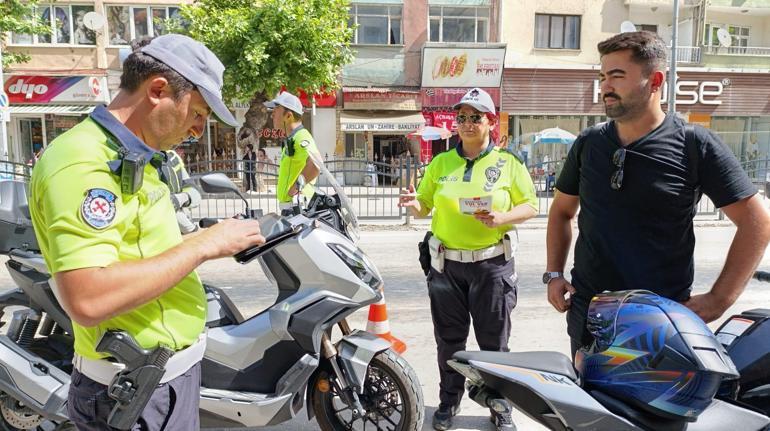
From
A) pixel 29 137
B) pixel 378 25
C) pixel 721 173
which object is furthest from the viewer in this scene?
pixel 378 25

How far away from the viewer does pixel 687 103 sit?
23.8m

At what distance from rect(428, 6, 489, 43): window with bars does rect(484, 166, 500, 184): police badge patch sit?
20802 millimetres

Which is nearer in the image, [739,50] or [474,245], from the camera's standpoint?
[474,245]

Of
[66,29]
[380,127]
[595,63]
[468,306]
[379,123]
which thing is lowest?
[468,306]

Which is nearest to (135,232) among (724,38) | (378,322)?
(378,322)

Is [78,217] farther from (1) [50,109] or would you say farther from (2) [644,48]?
(1) [50,109]

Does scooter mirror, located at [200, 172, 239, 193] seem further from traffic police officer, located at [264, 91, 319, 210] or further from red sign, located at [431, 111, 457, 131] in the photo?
red sign, located at [431, 111, 457, 131]

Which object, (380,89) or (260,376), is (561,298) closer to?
(260,376)

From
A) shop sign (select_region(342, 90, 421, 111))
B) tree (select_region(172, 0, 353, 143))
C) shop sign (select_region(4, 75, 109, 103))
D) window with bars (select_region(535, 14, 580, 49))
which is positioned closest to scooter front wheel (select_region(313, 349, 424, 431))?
tree (select_region(172, 0, 353, 143))

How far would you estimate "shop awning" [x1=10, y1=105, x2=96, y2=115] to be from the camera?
2064 centimetres

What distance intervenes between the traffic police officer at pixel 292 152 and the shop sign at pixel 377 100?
17055 millimetres

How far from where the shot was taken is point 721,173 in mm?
2125

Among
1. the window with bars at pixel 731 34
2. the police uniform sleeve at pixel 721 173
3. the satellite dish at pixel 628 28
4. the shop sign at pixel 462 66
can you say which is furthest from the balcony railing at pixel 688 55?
the police uniform sleeve at pixel 721 173

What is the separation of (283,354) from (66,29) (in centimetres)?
2315
